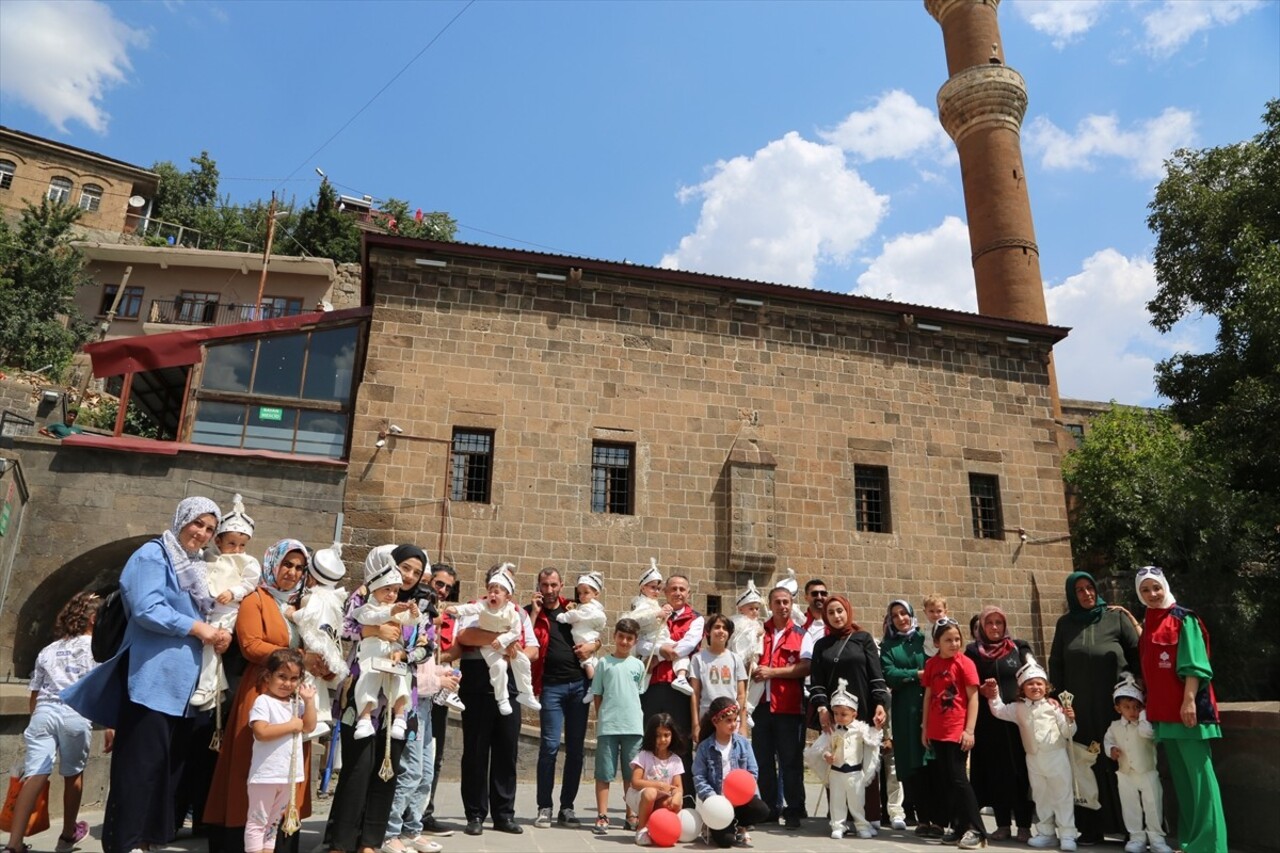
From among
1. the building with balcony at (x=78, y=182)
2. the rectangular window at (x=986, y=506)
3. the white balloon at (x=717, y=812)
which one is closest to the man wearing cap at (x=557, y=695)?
the white balloon at (x=717, y=812)

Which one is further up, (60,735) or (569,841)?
(60,735)

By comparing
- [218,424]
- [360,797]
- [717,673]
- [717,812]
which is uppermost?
[218,424]

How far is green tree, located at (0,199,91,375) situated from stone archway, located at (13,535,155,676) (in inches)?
677

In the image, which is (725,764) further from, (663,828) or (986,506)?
(986,506)

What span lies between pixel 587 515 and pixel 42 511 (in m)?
8.18

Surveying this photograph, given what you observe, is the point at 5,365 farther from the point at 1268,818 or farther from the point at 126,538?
the point at 1268,818

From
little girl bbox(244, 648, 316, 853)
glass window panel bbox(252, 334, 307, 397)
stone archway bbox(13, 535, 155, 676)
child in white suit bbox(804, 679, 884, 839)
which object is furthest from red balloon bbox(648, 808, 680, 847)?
glass window panel bbox(252, 334, 307, 397)

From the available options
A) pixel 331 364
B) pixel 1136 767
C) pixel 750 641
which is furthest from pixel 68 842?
pixel 331 364

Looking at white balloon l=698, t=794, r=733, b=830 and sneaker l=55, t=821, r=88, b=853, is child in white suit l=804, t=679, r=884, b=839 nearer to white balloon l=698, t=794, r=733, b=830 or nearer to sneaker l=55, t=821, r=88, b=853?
white balloon l=698, t=794, r=733, b=830

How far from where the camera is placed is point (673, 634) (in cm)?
693

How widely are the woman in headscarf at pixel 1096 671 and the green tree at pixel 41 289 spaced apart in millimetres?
29924

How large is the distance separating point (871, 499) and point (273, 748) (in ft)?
40.3

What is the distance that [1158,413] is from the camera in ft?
90.4

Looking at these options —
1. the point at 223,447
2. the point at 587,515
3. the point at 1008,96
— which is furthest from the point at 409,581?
the point at 1008,96
